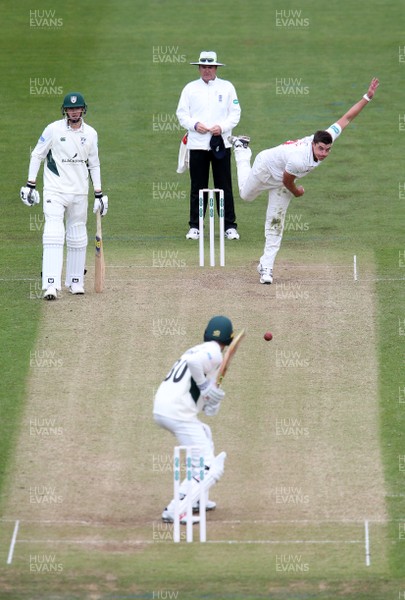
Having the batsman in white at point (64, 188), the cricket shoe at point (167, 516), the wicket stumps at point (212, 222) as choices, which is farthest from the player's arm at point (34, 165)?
the cricket shoe at point (167, 516)

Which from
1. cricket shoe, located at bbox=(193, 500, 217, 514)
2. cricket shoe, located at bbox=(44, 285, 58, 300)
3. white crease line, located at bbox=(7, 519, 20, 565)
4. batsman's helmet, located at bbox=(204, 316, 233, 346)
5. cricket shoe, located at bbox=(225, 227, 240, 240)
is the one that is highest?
cricket shoe, located at bbox=(225, 227, 240, 240)

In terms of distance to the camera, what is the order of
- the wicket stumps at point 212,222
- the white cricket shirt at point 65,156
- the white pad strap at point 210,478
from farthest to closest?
the wicket stumps at point 212,222
the white cricket shirt at point 65,156
the white pad strap at point 210,478

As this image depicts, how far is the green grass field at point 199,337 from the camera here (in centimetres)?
1440

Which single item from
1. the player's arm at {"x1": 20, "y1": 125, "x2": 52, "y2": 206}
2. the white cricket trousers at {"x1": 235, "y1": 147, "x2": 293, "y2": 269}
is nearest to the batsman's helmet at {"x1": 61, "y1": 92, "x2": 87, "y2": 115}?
the player's arm at {"x1": 20, "y1": 125, "x2": 52, "y2": 206}

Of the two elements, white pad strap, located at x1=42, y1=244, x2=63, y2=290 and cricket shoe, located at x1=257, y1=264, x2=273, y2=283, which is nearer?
white pad strap, located at x1=42, y1=244, x2=63, y2=290

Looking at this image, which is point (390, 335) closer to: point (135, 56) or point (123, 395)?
point (123, 395)

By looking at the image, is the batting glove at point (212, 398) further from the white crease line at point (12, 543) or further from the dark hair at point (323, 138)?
the dark hair at point (323, 138)

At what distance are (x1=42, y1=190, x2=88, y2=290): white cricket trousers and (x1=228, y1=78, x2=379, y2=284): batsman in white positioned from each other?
245 cm

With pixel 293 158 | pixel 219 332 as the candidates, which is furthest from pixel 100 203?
pixel 219 332

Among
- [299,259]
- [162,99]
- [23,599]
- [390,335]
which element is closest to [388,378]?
[390,335]

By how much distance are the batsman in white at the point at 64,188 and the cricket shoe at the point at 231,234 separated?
10.3ft

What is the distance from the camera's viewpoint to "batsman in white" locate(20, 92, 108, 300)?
20.0 meters

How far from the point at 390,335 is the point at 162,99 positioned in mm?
11875

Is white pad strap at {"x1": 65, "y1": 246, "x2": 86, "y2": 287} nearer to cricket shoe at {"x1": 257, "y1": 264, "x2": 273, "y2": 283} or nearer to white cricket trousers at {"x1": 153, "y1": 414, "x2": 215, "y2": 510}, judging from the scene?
cricket shoe at {"x1": 257, "y1": 264, "x2": 273, "y2": 283}
